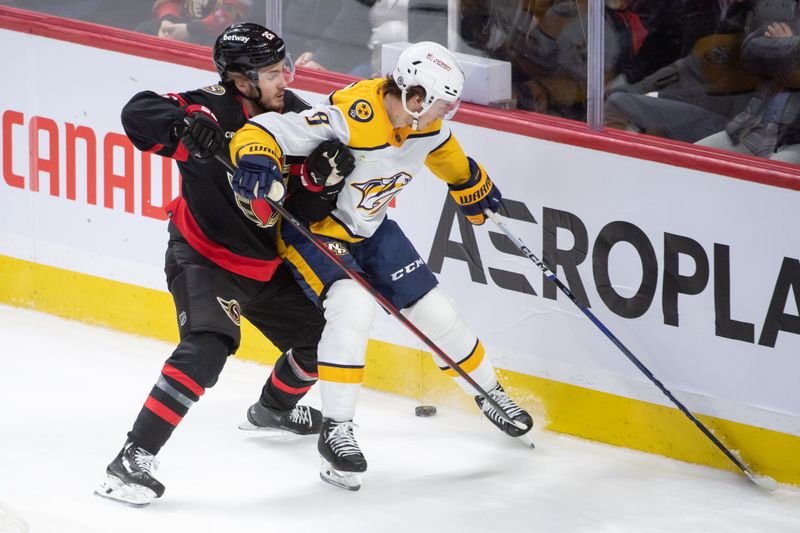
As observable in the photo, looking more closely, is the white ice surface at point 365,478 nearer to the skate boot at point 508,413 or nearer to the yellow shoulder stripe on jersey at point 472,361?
the skate boot at point 508,413

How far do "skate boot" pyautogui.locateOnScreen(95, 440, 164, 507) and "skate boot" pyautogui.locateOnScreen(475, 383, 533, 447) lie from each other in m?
1.00

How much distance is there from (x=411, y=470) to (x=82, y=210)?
1.78m

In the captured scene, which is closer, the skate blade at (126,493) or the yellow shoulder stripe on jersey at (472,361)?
the skate blade at (126,493)

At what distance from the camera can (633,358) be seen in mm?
3965

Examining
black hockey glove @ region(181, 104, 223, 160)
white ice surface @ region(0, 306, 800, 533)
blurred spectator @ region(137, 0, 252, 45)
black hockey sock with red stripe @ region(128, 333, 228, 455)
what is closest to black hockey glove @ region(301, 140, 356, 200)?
black hockey glove @ region(181, 104, 223, 160)

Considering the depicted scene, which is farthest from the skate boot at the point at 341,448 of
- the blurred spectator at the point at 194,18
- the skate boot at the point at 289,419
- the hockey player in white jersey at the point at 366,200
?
the blurred spectator at the point at 194,18

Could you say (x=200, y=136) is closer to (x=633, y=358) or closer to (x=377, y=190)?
(x=377, y=190)

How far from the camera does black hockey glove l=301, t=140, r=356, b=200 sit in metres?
3.61

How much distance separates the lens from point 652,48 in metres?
4.00

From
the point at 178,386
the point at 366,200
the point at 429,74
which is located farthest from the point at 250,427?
the point at 429,74

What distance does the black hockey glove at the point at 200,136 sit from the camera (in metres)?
3.50

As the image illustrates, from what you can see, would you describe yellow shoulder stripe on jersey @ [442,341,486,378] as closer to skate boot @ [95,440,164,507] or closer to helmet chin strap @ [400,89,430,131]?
helmet chin strap @ [400,89,430,131]

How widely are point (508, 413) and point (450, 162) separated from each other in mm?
746

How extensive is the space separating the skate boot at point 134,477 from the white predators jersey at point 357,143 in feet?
2.47
